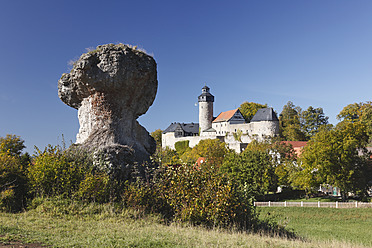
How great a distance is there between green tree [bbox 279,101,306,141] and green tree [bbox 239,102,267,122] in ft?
21.4

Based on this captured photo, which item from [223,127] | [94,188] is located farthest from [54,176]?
[223,127]

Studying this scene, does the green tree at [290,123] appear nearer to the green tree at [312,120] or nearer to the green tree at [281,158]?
the green tree at [312,120]

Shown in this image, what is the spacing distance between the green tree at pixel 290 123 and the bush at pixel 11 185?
201ft

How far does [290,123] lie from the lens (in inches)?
3039

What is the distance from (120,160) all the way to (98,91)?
321 cm

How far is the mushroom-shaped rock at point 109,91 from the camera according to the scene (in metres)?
12.1

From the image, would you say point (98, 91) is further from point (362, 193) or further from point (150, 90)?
point (362, 193)

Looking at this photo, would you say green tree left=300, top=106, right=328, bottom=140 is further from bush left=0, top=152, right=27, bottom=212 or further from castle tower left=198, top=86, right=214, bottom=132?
bush left=0, top=152, right=27, bottom=212

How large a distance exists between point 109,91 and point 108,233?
6.57 meters

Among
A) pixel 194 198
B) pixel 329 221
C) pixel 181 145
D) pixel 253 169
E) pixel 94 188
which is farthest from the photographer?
pixel 181 145

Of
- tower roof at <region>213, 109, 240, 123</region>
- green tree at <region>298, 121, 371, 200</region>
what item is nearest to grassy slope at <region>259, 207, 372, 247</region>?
green tree at <region>298, 121, 371, 200</region>

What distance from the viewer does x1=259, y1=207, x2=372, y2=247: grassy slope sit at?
18.1 metres

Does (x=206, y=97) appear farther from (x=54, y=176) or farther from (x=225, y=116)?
(x=54, y=176)

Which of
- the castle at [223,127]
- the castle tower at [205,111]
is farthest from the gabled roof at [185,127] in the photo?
the castle tower at [205,111]
